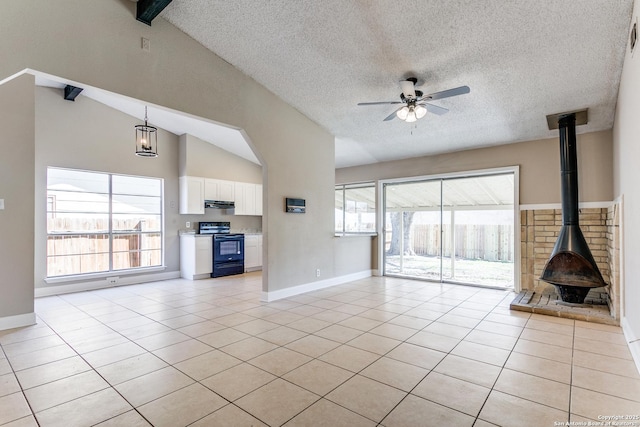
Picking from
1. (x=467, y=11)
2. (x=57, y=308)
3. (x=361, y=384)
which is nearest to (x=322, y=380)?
(x=361, y=384)

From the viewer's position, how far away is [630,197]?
303cm

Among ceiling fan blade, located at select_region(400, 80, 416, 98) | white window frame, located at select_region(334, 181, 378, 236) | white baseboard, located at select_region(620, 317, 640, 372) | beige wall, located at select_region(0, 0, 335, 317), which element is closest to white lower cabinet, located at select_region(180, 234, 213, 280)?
beige wall, located at select_region(0, 0, 335, 317)

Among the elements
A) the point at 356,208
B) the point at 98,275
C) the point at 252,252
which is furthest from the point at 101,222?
the point at 356,208

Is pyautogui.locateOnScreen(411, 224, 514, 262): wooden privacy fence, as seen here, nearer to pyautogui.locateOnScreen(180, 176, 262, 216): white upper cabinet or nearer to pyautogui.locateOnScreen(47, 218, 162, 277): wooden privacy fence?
pyautogui.locateOnScreen(180, 176, 262, 216): white upper cabinet

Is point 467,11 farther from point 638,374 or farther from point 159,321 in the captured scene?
point 159,321

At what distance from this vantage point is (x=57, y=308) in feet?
15.2

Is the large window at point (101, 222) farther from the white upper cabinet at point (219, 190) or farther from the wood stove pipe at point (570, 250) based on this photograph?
the wood stove pipe at point (570, 250)

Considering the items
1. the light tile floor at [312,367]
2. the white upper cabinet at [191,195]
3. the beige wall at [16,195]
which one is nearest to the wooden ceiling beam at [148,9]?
the beige wall at [16,195]

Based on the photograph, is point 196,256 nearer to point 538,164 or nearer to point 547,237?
point 547,237

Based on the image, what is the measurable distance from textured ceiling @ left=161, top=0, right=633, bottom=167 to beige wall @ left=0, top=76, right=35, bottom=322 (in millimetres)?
2093

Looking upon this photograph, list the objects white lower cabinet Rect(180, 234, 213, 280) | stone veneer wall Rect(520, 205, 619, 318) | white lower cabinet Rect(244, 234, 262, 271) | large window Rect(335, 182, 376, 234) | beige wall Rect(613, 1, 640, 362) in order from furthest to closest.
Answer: white lower cabinet Rect(244, 234, 262, 271) → large window Rect(335, 182, 376, 234) → white lower cabinet Rect(180, 234, 213, 280) → stone veneer wall Rect(520, 205, 619, 318) → beige wall Rect(613, 1, 640, 362)

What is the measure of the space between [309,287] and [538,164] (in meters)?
4.33

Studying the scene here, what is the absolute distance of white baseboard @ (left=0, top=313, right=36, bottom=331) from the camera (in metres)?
3.75

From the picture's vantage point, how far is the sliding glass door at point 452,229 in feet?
19.6
